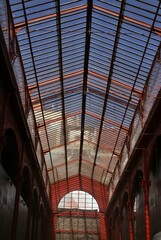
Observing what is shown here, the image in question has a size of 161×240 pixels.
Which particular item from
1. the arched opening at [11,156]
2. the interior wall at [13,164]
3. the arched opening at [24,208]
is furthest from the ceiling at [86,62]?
the arched opening at [24,208]

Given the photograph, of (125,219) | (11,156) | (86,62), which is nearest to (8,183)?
(11,156)

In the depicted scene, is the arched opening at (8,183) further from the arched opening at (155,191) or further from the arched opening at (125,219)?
the arched opening at (125,219)

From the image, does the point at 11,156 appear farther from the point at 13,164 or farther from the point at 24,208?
the point at 24,208

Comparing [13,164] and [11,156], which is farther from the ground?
[11,156]

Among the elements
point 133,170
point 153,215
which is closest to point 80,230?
point 133,170

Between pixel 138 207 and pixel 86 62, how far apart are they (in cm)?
1307

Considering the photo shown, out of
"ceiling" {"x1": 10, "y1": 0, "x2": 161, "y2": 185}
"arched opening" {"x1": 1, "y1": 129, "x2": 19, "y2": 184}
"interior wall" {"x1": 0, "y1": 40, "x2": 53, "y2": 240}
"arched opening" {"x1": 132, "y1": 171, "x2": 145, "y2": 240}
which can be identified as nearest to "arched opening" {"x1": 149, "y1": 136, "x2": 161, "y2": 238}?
"arched opening" {"x1": 132, "y1": 171, "x2": 145, "y2": 240}

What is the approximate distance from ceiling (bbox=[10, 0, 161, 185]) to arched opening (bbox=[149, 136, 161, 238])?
5158mm

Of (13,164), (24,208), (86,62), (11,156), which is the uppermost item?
(86,62)

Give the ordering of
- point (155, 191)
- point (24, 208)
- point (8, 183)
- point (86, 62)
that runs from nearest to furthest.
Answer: point (8, 183), point (155, 191), point (86, 62), point (24, 208)

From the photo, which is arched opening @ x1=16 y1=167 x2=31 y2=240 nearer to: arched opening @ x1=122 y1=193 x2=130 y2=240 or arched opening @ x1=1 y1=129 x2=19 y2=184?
arched opening @ x1=1 y1=129 x2=19 y2=184

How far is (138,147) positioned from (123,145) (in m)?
9.42

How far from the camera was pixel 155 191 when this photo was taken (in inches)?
902

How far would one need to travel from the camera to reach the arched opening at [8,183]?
19.2 m
